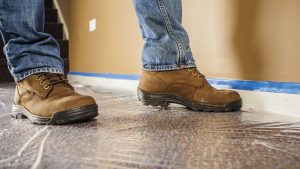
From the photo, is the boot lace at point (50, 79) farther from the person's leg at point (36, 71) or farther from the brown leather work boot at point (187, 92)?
the brown leather work boot at point (187, 92)

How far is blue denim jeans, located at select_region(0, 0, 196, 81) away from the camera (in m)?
0.90

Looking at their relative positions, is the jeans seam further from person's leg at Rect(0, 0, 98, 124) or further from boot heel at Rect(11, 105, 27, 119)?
boot heel at Rect(11, 105, 27, 119)

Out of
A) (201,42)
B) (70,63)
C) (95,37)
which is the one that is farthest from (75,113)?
(70,63)

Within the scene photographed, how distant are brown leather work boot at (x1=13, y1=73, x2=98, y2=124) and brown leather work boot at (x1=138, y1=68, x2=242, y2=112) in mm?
285

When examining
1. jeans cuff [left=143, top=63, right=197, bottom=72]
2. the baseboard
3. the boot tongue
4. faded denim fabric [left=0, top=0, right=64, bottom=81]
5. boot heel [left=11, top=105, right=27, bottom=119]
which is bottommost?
boot heel [left=11, top=105, right=27, bottom=119]

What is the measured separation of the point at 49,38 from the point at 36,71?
0.10m

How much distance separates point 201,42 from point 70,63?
1821 mm

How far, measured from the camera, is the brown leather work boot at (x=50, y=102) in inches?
33.6

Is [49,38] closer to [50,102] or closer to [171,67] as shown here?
[50,102]

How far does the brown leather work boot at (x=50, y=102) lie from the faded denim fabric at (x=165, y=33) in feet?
1.01

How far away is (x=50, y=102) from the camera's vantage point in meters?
0.87

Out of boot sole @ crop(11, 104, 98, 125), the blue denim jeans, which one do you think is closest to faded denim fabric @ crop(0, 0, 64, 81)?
the blue denim jeans

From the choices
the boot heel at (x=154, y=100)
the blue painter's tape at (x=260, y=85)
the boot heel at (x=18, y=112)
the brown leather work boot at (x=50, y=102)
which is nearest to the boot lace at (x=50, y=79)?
the brown leather work boot at (x=50, y=102)

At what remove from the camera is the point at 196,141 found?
27.2 inches
